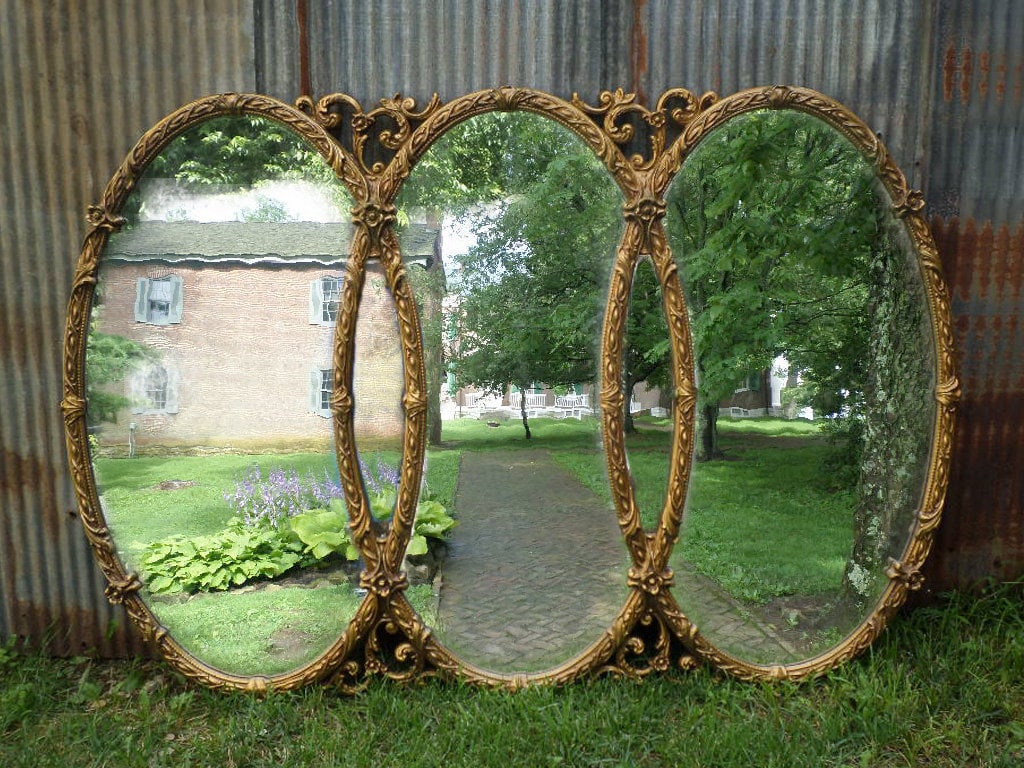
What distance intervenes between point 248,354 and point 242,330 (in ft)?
0.37

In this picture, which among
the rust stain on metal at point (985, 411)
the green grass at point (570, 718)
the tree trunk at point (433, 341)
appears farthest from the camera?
the rust stain on metal at point (985, 411)

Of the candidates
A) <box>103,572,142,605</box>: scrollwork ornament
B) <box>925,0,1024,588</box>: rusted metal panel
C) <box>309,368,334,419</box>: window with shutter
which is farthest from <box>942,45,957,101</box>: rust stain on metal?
<box>103,572,142,605</box>: scrollwork ornament

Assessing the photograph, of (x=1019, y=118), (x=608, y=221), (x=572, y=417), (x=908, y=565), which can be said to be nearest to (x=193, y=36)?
(x=608, y=221)

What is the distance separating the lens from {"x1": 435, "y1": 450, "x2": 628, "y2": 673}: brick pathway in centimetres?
299

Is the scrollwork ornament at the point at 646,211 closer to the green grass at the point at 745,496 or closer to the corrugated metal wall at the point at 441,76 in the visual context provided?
the corrugated metal wall at the point at 441,76

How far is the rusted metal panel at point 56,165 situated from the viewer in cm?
298

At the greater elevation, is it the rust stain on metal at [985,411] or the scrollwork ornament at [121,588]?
the rust stain on metal at [985,411]

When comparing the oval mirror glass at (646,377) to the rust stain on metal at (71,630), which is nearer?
the oval mirror glass at (646,377)

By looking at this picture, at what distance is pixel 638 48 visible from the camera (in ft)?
9.77

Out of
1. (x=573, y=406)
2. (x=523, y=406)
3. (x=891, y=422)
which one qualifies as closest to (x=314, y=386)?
(x=523, y=406)

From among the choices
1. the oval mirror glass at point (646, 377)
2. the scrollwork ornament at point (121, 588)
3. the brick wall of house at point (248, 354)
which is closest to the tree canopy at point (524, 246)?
the oval mirror glass at point (646, 377)

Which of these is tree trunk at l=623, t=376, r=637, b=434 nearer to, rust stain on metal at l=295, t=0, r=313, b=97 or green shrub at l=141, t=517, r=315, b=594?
green shrub at l=141, t=517, r=315, b=594

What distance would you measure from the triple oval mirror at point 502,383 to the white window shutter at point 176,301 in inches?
0.8

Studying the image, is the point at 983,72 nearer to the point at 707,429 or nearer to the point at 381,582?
the point at 707,429
